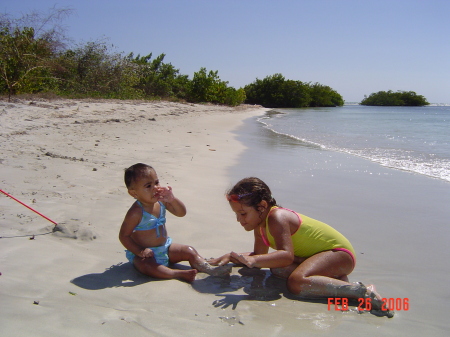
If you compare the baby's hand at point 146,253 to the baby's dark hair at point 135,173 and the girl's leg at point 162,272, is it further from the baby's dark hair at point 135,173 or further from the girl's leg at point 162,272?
the baby's dark hair at point 135,173

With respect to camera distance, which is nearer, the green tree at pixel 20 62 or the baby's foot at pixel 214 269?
the baby's foot at pixel 214 269

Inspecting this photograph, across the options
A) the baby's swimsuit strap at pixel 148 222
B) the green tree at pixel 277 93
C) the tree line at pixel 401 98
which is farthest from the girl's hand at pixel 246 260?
the tree line at pixel 401 98

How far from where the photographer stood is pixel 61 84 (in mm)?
17203

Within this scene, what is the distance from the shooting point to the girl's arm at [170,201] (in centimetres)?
262

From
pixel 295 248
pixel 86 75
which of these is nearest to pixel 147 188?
pixel 295 248

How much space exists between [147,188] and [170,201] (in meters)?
0.17

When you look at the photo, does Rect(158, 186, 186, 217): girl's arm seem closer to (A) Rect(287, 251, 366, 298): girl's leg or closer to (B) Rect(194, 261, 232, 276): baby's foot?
(B) Rect(194, 261, 232, 276): baby's foot

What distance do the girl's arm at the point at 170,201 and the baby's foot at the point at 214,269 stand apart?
41 centimetres

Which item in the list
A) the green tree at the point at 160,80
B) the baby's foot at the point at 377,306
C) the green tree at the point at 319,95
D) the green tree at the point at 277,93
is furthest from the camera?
the green tree at the point at 319,95

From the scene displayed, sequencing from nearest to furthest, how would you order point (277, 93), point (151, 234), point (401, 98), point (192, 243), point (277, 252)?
point (277, 252), point (151, 234), point (192, 243), point (277, 93), point (401, 98)

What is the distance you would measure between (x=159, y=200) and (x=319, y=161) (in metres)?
4.73

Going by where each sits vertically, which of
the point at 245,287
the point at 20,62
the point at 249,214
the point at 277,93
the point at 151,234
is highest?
the point at 277,93

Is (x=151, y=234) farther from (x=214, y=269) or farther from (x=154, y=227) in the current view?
(x=214, y=269)

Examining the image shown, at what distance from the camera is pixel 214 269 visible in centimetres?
251
